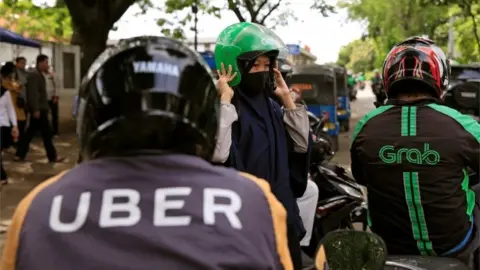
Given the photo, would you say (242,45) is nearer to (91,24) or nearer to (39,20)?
(91,24)

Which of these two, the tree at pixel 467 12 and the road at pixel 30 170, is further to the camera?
the tree at pixel 467 12

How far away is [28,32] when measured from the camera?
33688 mm

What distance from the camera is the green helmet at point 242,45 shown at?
2986 mm

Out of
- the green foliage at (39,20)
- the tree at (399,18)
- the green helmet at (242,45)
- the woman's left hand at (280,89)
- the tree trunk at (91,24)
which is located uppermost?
the tree at (399,18)

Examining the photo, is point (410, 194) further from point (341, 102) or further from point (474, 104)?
point (341, 102)

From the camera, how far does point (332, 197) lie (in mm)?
5074

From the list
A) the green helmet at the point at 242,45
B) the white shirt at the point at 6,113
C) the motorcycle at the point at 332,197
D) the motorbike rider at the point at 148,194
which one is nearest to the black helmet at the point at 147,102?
the motorbike rider at the point at 148,194

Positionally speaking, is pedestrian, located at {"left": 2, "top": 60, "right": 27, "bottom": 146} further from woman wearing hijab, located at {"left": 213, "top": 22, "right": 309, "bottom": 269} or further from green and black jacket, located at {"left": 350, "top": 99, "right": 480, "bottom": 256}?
green and black jacket, located at {"left": 350, "top": 99, "right": 480, "bottom": 256}

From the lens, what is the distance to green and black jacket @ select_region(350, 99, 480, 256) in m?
2.79

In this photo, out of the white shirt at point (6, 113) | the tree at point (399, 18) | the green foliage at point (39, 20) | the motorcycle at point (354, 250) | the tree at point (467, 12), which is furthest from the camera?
the tree at point (399, 18)

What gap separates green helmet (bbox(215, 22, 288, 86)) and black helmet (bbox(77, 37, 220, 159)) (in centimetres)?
146

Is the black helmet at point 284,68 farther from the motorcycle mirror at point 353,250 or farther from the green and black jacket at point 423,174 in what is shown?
the motorcycle mirror at point 353,250

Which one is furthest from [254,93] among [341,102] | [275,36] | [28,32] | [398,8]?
[398,8]

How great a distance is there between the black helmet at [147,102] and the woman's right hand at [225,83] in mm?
1278
